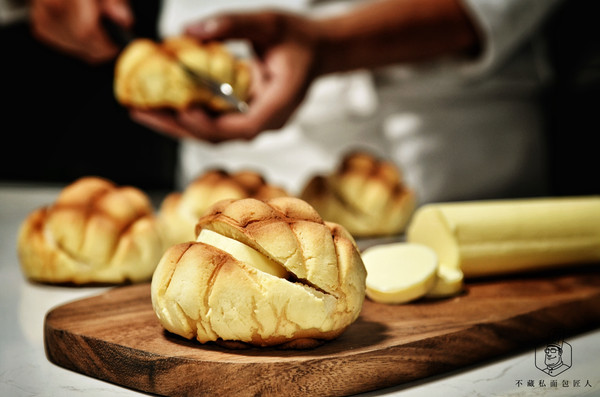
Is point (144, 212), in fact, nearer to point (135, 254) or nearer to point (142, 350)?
point (135, 254)

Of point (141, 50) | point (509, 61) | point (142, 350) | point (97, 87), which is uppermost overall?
point (97, 87)

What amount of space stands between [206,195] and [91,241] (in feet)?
1.37

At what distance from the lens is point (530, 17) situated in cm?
238

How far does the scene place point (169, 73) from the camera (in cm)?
193

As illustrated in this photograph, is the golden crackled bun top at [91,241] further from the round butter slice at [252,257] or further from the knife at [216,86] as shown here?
the round butter slice at [252,257]

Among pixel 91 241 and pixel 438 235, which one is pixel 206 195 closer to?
pixel 91 241

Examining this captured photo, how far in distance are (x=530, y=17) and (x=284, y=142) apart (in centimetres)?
102

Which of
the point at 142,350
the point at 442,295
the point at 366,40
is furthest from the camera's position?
the point at 366,40

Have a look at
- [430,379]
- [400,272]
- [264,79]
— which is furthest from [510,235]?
[264,79]

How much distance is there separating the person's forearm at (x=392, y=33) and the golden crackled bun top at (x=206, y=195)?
47 cm

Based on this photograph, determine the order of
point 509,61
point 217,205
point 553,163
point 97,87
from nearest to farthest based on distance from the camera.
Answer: point 217,205 → point 509,61 → point 553,163 → point 97,87

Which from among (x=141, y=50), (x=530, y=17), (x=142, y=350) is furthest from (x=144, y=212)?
(x=530, y=17)

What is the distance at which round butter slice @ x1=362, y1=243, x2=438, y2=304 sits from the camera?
4.45 ft

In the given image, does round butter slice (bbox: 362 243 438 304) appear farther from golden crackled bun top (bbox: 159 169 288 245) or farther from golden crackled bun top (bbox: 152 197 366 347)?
golden crackled bun top (bbox: 159 169 288 245)
